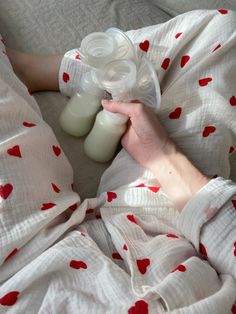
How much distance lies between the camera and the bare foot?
38.8 inches

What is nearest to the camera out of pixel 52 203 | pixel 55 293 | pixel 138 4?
pixel 55 293

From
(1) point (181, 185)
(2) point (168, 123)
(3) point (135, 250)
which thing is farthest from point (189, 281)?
(2) point (168, 123)

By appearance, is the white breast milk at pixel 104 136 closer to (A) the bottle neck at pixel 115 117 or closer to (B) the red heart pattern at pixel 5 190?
(A) the bottle neck at pixel 115 117

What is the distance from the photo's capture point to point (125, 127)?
881 millimetres

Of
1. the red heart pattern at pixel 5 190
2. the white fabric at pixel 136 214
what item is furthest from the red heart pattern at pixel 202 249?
the red heart pattern at pixel 5 190

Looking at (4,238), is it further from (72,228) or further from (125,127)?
(125,127)

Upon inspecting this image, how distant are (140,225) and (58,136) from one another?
0.94 feet

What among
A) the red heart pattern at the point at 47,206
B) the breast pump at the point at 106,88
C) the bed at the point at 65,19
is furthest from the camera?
the bed at the point at 65,19

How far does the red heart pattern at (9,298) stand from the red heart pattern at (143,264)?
0.19 m

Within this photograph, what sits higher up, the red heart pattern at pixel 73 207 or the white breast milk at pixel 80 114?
the white breast milk at pixel 80 114

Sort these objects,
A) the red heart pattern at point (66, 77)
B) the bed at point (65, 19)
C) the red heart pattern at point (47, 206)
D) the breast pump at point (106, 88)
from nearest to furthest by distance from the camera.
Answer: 1. the red heart pattern at point (47, 206)
2. the breast pump at point (106, 88)
3. the red heart pattern at point (66, 77)
4. the bed at point (65, 19)

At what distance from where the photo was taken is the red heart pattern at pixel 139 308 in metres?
0.61

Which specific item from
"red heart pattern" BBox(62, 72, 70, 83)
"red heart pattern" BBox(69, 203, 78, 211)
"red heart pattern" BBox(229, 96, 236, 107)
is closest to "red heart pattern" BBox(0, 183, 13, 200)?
"red heart pattern" BBox(69, 203, 78, 211)

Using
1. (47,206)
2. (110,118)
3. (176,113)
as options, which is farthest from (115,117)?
(47,206)
